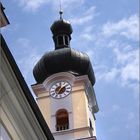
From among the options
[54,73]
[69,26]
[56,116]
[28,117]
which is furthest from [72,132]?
[28,117]

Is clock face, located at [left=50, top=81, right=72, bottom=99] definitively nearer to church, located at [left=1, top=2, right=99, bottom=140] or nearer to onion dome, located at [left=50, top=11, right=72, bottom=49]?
church, located at [left=1, top=2, right=99, bottom=140]

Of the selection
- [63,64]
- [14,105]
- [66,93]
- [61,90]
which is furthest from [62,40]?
[14,105]

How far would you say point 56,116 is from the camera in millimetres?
25656

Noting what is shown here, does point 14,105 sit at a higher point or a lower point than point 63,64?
lower

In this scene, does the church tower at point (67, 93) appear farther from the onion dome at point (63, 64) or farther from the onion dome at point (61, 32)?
the onion dome at point (61, 32)

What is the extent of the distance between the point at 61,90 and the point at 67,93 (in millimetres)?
361

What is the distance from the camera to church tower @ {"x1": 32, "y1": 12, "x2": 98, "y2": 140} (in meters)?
24.8

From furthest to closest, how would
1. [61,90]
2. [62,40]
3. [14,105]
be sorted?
1. [62,40]
2. [61,90]
3. [14,105]

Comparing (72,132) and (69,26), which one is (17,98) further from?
(69,26)

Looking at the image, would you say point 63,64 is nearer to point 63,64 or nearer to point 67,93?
point 63,64

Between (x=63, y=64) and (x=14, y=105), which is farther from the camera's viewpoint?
(x=63, y=64)

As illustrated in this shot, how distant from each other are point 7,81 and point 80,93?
15767 mm

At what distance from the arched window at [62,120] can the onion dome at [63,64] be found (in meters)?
2.35

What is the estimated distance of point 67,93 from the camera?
2631cm
